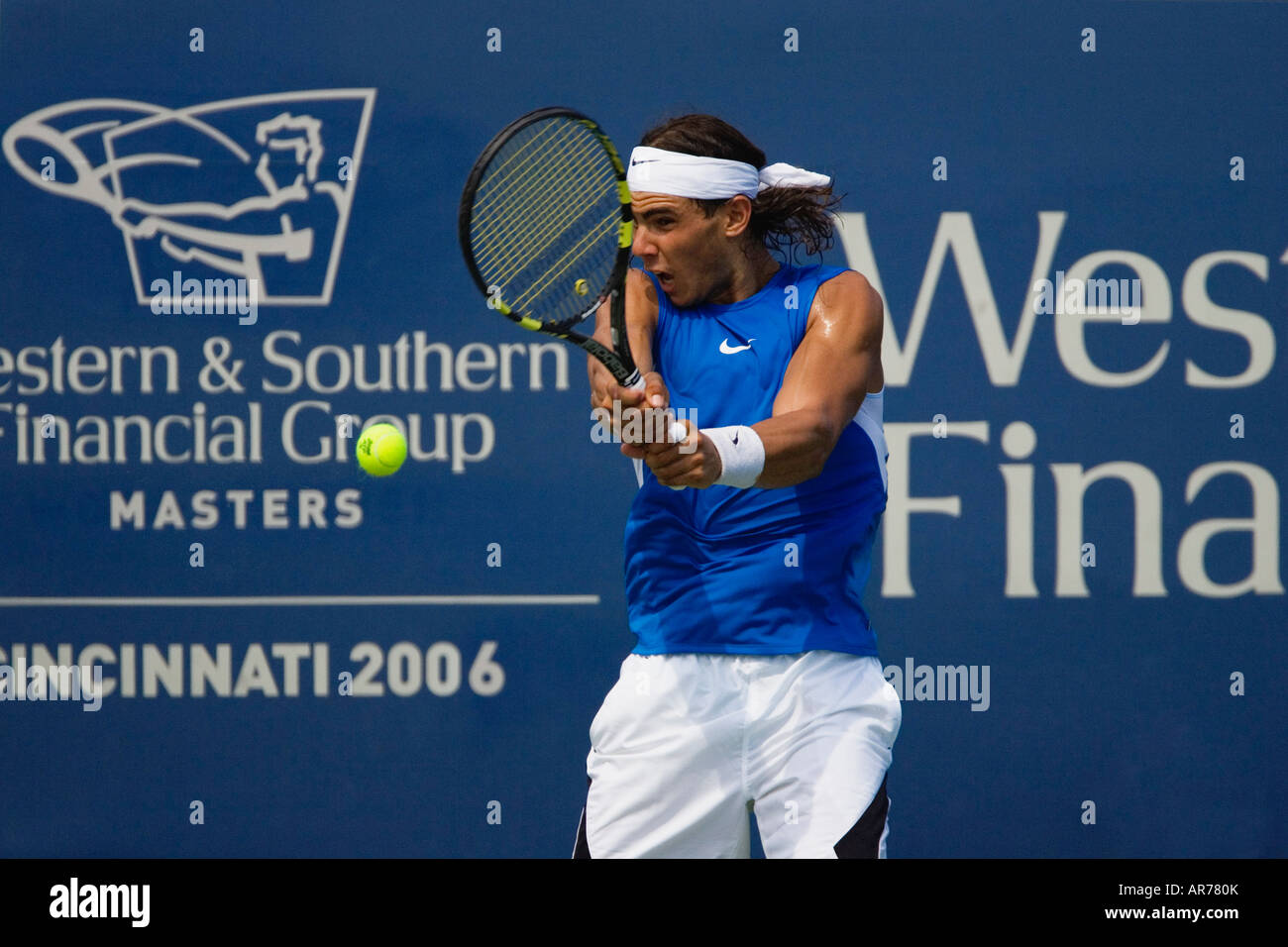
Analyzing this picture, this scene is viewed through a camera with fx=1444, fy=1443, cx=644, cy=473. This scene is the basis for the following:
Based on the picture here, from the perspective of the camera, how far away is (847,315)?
266 cm

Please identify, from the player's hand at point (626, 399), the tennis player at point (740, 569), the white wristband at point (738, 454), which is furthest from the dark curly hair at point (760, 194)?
the white wristband at point (738, 454)

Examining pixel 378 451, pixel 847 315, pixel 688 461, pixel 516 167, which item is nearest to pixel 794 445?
pixel 688 461

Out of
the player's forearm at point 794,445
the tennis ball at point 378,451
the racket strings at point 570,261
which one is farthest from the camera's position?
the tennis ball at point 378,451

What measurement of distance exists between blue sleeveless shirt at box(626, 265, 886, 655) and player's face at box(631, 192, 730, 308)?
7 centimetres

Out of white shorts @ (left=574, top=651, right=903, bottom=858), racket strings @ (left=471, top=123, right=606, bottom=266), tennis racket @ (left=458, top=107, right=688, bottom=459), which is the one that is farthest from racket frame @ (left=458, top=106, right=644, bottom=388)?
white shorts @ (left=574, top=651, right=903, bottom=858)

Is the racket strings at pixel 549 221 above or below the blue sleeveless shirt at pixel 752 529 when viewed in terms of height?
above

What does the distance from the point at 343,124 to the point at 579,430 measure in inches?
41.2

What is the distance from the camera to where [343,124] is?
154 inches

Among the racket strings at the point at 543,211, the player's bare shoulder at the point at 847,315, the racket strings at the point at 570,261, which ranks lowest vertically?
the player's bare shoulder at the point at 847,315

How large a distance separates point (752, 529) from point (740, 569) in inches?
3.1

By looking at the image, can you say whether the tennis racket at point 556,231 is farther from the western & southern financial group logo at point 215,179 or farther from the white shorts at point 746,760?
the western & southern financial group logo at point 215,179

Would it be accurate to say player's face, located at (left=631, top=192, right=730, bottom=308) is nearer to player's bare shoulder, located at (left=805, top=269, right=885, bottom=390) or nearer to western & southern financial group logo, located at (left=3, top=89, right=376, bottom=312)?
player's bare shoulder, located at (left=805, top=269, right=885, bottom=390)

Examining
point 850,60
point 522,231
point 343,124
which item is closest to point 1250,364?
point 850,60

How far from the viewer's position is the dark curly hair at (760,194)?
2748 mm
